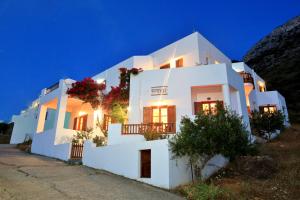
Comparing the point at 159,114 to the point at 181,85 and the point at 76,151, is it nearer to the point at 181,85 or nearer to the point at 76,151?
the point at 181,85

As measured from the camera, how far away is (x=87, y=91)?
18719 mm

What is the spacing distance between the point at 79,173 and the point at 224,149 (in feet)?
22.8

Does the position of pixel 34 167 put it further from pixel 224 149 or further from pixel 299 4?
pixel 299 4

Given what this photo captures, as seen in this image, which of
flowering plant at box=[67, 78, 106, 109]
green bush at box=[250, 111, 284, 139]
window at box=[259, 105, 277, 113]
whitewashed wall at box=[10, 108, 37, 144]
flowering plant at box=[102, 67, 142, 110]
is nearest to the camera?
flowering plant at box=[102, 67, 142, 110]

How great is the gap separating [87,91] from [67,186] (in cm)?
1055

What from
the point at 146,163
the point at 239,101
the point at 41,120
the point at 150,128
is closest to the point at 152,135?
the point at 150,128

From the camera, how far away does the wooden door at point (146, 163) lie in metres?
11.2

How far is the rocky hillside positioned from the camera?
120 ft

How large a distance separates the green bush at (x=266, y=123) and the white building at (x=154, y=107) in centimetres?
232

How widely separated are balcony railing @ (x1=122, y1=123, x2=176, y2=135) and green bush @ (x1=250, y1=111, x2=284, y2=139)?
887 cm

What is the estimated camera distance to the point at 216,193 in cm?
847

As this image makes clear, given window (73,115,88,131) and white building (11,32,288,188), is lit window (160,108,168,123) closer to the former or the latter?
white building (11,32,288,188)

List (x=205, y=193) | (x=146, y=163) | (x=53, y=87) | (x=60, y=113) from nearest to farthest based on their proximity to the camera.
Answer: (x=205, y=193) → (x=146, y=163) → (x=60, y=113) → (x=53, y=87)

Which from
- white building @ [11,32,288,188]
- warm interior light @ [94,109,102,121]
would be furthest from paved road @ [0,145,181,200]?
Answer: warm interior light @ [94,109,102,121]
